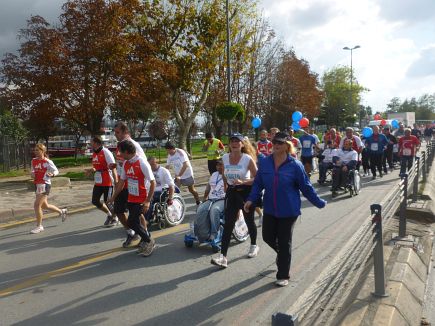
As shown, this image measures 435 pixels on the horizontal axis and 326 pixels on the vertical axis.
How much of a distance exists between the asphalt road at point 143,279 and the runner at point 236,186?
0.79 feet

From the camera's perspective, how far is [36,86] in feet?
49.9

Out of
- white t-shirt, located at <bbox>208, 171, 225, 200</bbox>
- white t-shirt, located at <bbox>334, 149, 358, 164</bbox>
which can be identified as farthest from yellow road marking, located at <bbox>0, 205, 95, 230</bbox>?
white t-shirt, located at <bbox>334, 149, 358, 164</bbox>

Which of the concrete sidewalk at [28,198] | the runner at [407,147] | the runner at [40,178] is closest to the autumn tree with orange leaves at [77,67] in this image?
the concrete sidewalk at [28,198]

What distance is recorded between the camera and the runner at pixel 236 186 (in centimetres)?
561

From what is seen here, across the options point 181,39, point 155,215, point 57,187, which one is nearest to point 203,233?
point 155,215

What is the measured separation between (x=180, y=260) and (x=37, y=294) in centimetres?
196

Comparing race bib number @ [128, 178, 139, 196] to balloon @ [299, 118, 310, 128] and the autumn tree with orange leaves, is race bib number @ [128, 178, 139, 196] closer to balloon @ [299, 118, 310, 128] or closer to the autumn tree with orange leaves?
the autumn tree with orange leaves

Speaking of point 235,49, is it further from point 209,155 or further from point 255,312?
point 255,312

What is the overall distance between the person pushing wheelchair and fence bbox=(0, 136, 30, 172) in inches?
648

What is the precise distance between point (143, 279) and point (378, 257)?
280 cm

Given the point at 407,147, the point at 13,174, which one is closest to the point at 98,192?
the point at 407,147

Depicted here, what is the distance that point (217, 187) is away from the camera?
6996mm

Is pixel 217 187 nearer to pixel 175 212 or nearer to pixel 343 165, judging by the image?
pixel 175 212

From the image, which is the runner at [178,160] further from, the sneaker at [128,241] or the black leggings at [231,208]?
the black leggings at [231,208]
